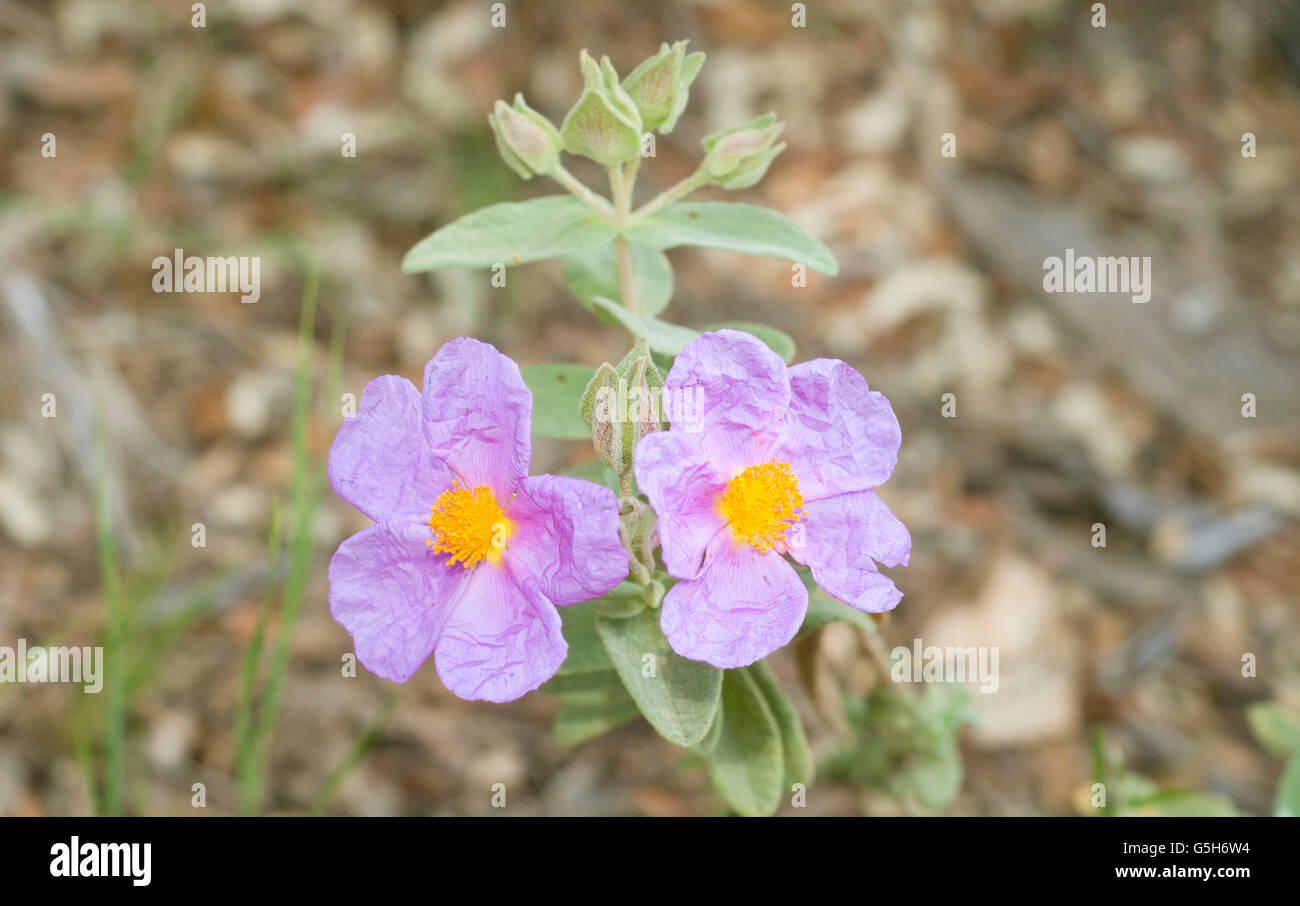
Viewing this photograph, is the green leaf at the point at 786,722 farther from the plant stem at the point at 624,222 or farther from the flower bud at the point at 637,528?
the plant stem at the point at 624,222

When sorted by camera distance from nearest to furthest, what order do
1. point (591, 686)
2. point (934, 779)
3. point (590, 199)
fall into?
point (590, 199) → point (591, 686) → point (934, 779)

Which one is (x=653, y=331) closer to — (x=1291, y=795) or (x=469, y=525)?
(x=469, y=525)

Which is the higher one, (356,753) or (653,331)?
(653,331)

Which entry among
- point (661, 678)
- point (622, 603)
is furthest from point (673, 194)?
point (661, 678)

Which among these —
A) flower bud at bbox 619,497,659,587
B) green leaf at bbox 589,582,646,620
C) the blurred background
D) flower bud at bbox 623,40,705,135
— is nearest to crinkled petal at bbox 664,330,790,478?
flower bud at bbox 619,497,659,587
